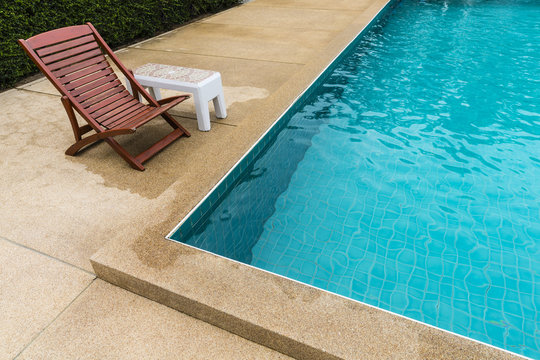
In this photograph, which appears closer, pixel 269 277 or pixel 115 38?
pixel 269 277

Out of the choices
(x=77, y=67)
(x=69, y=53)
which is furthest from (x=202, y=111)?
(x=69, y=53)

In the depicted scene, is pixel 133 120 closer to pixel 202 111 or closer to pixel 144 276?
pixel 202 111

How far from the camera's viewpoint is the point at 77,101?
3.77 m

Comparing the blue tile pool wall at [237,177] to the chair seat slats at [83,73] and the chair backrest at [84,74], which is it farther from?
the chair seat slats at [83,73]

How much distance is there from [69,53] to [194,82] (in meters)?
1.32

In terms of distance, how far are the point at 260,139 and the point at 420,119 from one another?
241 centimetres

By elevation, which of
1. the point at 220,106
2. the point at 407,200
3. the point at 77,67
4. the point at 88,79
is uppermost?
the point at 77,67

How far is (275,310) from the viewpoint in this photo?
2.23m

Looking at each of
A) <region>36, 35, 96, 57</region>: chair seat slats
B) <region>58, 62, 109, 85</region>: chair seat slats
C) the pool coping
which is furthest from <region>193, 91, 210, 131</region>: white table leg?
the pool coping

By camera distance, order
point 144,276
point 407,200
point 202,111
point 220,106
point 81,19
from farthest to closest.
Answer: point 81,19 → point 220,106 → point 202,111 → point 407,200 → point 144,276

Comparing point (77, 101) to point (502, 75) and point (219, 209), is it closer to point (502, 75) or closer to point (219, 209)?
A: point (219, 209)

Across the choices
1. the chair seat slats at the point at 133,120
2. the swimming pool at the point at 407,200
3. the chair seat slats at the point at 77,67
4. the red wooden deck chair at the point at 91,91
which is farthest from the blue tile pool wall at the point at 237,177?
the chair seat slats at the point at 77,67

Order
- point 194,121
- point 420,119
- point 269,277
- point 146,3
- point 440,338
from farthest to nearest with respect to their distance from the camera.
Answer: point 146,3, point 420,119, point 194,121, point 269,277, point 440,338

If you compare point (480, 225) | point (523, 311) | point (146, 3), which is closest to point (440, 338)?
point (523, 311)
